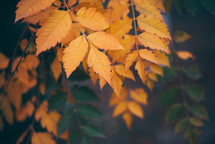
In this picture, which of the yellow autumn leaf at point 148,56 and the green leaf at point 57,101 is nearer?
the yellow autumn leaf at point 148,56

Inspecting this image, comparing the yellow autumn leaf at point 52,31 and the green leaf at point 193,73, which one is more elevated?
the yellow autumn leaf at point 52,31

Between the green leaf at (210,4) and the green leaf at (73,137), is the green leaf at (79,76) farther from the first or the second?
the green leaf at (210,4)

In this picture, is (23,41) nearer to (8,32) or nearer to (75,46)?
(8,32)

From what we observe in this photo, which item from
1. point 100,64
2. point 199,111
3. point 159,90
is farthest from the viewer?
point 159,90

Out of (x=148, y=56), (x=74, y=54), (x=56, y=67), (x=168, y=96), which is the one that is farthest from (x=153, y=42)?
(x=168, y=96)

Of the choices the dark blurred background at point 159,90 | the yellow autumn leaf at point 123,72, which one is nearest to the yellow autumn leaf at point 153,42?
the yellow autumn leaf at point 123,72

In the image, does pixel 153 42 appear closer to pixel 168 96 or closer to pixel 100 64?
pixel 100 64

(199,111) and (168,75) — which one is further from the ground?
(168,75)
